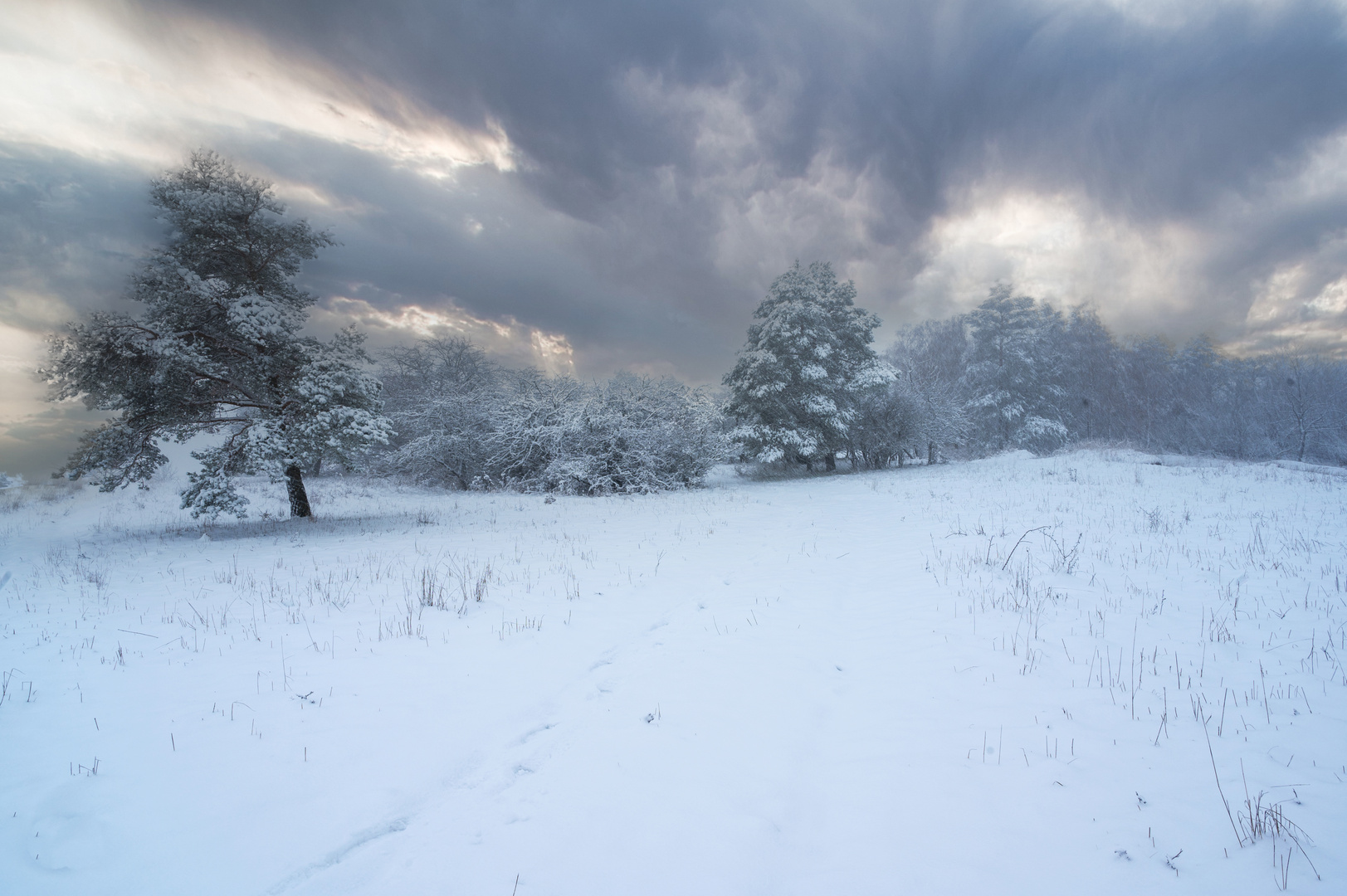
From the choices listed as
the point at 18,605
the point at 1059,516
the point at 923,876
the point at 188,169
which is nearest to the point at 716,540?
the point at 1059,516

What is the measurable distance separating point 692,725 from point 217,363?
16314mm

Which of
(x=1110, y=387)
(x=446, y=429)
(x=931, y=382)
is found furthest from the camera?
(x=1110, y=387)

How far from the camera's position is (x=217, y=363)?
Answer: 1318cm

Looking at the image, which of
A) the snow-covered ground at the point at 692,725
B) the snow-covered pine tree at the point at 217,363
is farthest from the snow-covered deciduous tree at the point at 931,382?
the snow-covered pine tree at the point at 217,363

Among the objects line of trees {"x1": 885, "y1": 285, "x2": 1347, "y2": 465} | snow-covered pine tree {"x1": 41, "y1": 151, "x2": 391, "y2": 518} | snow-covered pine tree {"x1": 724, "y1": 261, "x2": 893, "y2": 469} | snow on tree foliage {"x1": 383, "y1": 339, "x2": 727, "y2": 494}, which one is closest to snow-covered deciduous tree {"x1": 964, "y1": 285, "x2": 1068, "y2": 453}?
line of trees {"x1": 885, "y1": 285, "x2": 1347, "y2": 465}

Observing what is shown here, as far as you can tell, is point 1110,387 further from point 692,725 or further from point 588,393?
point 692,725

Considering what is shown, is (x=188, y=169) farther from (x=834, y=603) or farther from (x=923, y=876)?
(x=923, y=876)

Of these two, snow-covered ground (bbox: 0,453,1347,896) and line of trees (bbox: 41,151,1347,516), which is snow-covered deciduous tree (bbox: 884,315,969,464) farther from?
snow-covered ground (bbox: 0,453,1347,896)

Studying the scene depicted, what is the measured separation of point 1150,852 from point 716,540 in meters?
8.28

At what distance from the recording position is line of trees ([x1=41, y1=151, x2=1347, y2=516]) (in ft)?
39.9

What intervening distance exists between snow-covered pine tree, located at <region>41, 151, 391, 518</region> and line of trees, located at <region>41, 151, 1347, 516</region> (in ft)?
0.16

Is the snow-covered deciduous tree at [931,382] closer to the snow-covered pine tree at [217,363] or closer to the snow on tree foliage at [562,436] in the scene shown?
the snow on tree foliage at [562,436]

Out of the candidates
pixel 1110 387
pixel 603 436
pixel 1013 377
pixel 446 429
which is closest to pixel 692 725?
pixel 603 436

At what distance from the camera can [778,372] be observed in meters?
24.3
